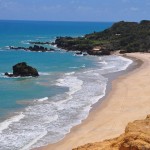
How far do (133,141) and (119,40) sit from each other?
80682 mm

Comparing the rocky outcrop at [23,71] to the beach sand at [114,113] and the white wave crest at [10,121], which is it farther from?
the white wave crest at [10,121]

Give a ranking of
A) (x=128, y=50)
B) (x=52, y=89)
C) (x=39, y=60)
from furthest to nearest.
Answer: (x=128, y=50)
(x=39, y=60)
(x=52, y=89)

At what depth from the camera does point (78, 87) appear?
41844 millimetres

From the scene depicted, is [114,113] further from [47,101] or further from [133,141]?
[133,141]

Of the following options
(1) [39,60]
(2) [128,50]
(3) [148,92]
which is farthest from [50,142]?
(2) [128,50]

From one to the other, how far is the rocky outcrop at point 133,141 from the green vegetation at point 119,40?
7092 cm

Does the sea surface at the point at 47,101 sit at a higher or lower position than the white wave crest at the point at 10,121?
lower

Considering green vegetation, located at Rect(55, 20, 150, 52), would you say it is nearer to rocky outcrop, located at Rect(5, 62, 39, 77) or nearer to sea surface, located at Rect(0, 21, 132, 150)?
sea surface, located at Rect(0, 21, 132, 150)

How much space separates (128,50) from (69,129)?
60.3 m

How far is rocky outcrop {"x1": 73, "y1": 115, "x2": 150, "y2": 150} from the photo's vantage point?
11.9 metres

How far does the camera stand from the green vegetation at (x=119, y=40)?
86.8 m

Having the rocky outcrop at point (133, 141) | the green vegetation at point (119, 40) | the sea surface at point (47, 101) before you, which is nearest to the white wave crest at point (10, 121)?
the sea surface at point (47, 101)

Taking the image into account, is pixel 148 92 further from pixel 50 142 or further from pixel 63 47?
pixel 63 47

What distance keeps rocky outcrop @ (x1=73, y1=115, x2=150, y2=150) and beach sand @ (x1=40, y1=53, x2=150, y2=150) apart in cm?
838
